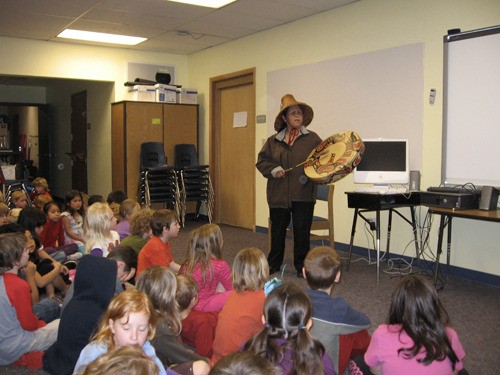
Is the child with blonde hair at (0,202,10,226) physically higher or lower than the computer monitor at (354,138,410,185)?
lower

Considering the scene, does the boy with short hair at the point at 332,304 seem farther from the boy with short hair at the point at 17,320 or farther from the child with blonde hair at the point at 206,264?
the boy with short hair at the point at 17,320

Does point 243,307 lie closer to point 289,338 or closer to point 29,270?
point 289,338

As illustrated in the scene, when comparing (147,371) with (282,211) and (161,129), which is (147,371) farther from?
(161,129)

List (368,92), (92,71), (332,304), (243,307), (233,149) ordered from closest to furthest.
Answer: (332,304) → (243,307) → (368,92) → (233,149) → (92,71)

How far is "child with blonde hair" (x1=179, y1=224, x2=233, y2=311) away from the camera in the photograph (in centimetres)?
284

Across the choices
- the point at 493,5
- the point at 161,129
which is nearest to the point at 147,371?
the point at 493,5

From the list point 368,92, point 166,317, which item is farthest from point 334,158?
Result: point 166,317

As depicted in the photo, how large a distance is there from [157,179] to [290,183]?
3.23 m

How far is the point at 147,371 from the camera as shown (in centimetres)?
115

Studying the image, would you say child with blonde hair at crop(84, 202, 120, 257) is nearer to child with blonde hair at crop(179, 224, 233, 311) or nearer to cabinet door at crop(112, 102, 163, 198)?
child with blonde hair at crop(179, 224, 233, 311)

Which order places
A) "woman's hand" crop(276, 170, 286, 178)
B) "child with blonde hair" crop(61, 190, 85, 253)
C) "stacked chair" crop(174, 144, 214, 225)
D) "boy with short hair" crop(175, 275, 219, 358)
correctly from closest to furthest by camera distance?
"boy with short hair" crop(175, 275, 219, 358), "woman's hand" crop(276, 170, 286, 178), "child with blonde hair" crop(61, 190, 85, 253), "stacked chair" crop(174, 144, 214, 225)

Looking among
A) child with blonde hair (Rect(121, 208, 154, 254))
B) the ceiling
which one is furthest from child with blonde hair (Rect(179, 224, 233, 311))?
the ceiling

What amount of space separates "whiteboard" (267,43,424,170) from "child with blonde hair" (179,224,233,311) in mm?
2651

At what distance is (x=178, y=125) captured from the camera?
7938 mm
